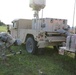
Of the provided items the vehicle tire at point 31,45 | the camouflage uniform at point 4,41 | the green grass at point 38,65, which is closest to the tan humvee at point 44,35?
the vehicle tire at point 31,45

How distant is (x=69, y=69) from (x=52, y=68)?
0.64m

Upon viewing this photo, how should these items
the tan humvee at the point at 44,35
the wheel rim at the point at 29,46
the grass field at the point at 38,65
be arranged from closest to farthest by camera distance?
the grass field at the point at 38,65 < the tan humvee at the point at 44,35 < the wheel rim at the point at 29,46

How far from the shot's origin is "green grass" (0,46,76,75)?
25.5ft

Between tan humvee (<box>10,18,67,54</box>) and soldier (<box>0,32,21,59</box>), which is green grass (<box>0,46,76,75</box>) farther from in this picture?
tan humvee (<box>10,18,67,54</box>)

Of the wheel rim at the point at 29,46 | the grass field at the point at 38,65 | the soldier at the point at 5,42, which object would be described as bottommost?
the grass field at the point at 38,65

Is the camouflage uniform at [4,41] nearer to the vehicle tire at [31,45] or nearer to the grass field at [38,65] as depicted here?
the grass field at [38,65]

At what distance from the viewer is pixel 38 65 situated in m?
8.71

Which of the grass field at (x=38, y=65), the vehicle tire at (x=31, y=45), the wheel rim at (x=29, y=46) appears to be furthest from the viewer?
the wheel rim at (x=29, y=46)

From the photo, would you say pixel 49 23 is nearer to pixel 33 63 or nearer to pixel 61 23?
pixel 61 23

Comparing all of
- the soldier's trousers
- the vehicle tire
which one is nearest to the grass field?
the soldier's trousers

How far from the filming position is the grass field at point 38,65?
7766 millimetres

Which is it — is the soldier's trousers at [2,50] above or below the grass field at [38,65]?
above

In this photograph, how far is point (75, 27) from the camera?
1052 cm

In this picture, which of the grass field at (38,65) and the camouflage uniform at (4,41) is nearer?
the grass field at (38,65)
